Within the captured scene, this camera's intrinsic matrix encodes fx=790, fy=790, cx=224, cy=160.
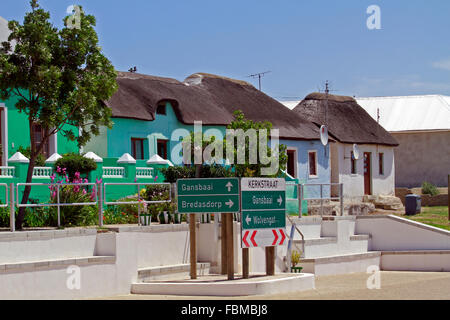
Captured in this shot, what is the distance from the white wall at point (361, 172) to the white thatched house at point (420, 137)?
3071 millimetres

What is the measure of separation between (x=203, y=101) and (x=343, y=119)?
11.7 metres

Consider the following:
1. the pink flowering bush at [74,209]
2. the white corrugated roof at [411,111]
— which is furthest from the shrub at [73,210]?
the white corrugated roof at [411,111]

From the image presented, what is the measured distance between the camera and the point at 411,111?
1839 inches

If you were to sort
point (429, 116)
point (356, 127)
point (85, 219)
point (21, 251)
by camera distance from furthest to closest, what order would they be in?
1. point (429, 116)
2. point (356, 127)
3. point (85, 219)
4. point (21, 251)

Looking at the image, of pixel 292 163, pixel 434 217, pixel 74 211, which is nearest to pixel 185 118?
pixel 292 163

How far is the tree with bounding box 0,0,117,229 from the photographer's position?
658 inches

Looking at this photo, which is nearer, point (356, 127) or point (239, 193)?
point (239, 193)

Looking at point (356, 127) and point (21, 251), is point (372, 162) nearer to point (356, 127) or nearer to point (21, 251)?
point (356, 127)

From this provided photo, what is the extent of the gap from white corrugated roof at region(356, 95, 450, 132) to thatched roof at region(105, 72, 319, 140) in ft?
35.5

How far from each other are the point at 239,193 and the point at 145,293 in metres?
2.72

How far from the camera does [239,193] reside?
1552cm

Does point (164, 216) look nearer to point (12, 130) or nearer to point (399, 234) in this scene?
point (12, 130)

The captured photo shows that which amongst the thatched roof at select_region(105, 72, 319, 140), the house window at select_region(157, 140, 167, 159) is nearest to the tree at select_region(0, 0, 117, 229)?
the thatched roof at select_region(105, 72, 319, 140)
